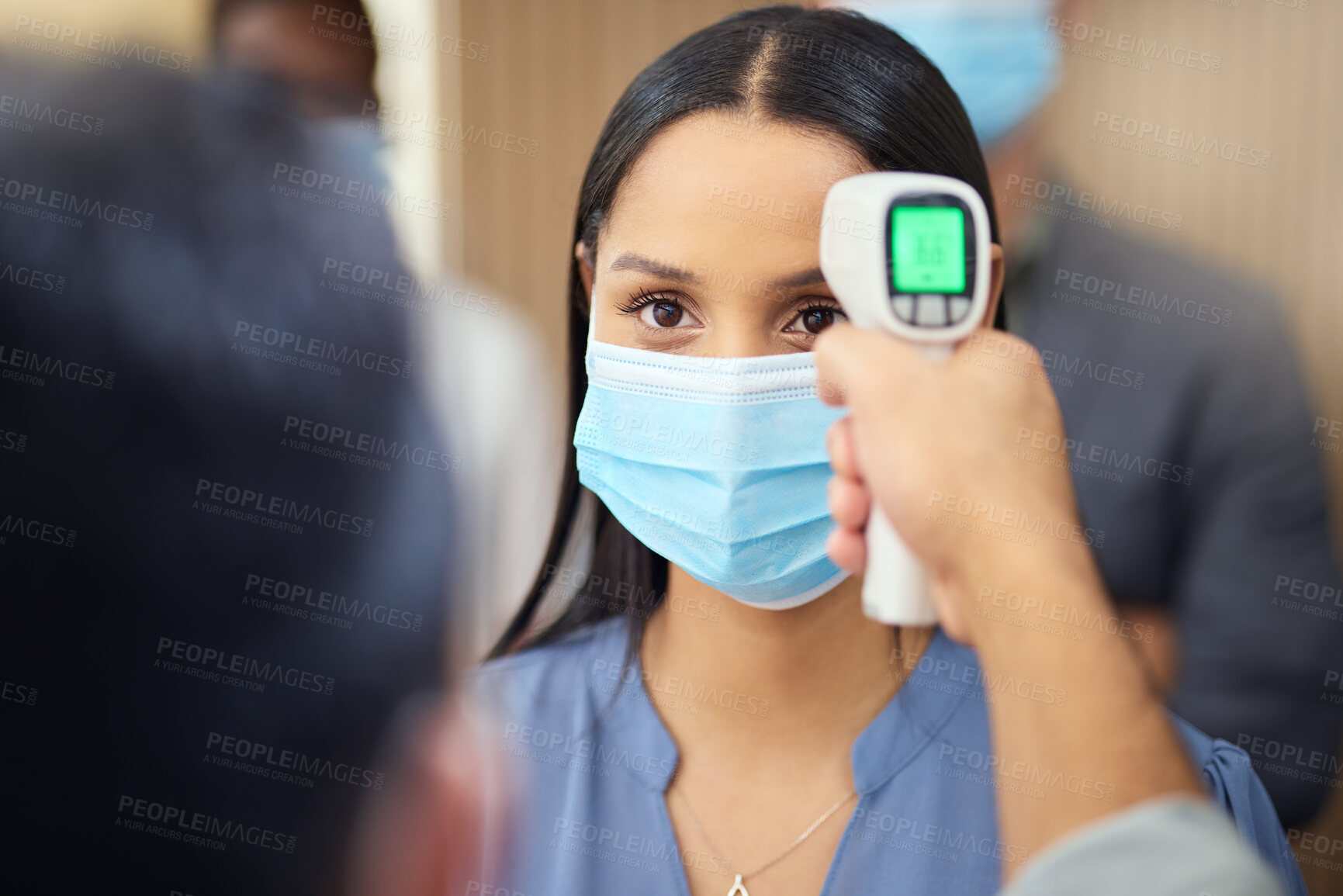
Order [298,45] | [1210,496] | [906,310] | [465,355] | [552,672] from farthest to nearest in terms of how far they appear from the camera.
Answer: [465,355], [298,45], [1210,496], [552,672], [906,310]

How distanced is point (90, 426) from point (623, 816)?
0.79 meters

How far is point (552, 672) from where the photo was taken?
5.10ft

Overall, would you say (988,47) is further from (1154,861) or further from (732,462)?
(1154,861)

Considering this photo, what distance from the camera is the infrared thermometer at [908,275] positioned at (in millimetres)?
933

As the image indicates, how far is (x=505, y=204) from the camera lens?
3.03 m

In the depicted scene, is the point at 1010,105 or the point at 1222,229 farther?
the point at 1222,229

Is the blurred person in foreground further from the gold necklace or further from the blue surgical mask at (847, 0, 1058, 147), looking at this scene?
the blue surgical mask at (847, 0, 1058, 147)

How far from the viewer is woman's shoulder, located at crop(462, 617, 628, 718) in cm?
152

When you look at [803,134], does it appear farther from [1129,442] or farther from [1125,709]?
[1129,442]

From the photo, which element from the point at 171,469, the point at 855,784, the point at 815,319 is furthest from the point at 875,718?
the point at 171,469

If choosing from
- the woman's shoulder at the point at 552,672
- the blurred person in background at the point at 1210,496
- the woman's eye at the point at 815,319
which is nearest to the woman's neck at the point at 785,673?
the woman's shoulder at the point at 552,672

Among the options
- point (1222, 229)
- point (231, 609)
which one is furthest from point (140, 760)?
point (1222, 229)

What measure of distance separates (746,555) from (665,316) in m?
0.31

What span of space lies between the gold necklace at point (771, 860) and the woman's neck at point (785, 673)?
0.07m
